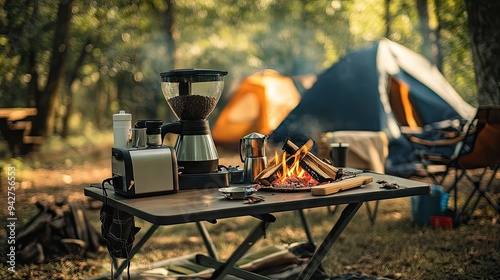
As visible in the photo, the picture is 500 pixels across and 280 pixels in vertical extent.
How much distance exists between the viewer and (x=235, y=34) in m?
14.6

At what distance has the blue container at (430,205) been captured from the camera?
4598 millimetres

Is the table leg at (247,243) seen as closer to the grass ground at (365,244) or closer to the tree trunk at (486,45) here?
the grass ground at (365,244)

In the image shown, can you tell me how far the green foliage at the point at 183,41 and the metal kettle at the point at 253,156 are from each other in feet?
15.4

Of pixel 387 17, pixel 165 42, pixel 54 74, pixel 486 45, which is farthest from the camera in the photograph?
pixel 387 17

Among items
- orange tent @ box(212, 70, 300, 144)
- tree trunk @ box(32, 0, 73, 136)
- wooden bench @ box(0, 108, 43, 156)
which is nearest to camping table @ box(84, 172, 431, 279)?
wooden bench @ box(0, 108, 43, 156)

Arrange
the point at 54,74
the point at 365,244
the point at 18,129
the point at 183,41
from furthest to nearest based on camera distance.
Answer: the point at 183,41
the point at 54,74
the point at 18,129
the point at 365,244

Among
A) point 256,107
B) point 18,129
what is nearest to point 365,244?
point 256,107

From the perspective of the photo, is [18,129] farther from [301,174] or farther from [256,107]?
[301,174]

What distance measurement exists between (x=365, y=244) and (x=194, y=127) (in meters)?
2.10

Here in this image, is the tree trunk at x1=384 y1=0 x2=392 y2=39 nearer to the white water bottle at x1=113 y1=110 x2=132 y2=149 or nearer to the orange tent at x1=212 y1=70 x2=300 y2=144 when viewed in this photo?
the orange tent at x1=212 y1=70 x2=300 y2=144

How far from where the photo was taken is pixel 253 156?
2.72 meters

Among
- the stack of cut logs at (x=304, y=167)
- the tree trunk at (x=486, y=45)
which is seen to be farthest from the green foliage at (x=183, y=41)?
the stack of cut logs at (x=304, y=167)

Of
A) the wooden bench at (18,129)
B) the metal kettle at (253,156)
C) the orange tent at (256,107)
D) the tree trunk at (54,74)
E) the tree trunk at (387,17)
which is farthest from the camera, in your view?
the tree trunk at (387,17)

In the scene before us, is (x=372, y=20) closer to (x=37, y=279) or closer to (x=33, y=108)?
(x=33, y=108)
